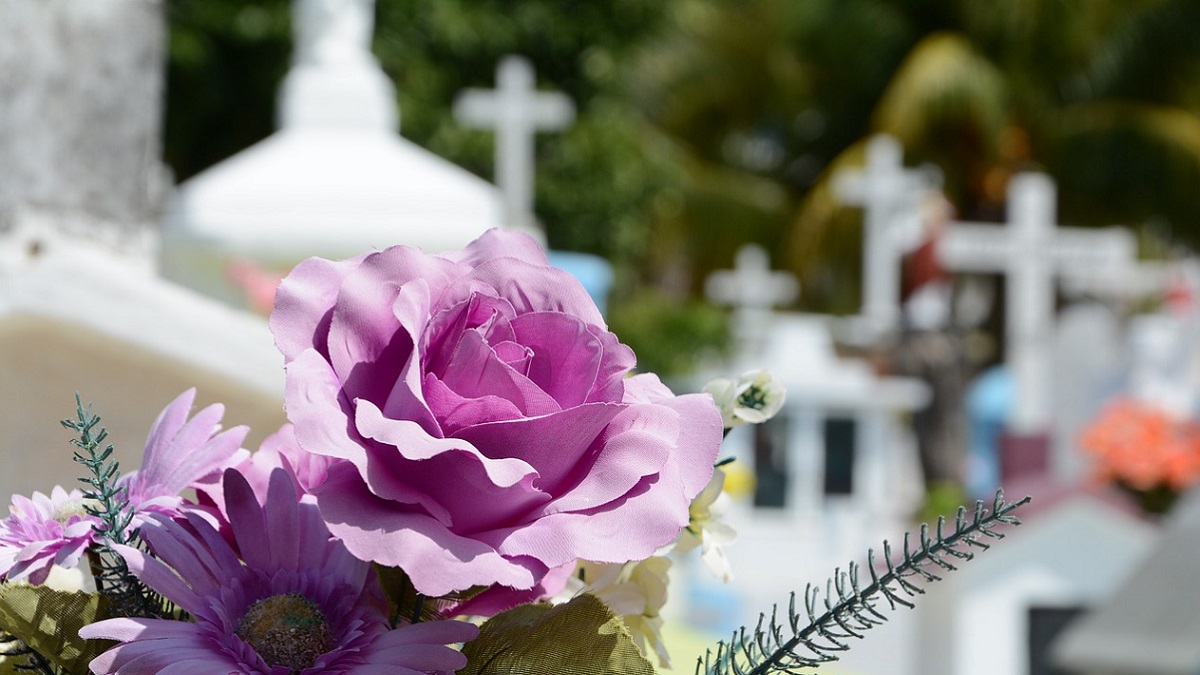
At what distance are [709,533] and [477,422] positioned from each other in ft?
0.98

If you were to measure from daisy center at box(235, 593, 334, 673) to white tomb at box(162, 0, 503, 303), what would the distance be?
2109mm

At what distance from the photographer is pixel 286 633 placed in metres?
0.70

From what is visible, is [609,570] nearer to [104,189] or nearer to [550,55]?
[104,189]

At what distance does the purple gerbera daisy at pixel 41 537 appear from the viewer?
724mm

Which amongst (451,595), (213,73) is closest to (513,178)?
(213,73)

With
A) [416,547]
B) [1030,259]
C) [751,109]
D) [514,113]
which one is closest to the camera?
[416,547]

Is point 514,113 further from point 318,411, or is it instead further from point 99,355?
point 318,411


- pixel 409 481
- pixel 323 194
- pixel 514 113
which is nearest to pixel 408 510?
pixel 409 481

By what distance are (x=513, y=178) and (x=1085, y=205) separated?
13347 millimetres

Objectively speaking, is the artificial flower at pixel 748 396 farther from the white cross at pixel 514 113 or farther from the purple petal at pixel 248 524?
the white cross at pixel 514 113

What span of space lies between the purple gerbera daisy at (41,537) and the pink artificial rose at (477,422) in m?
0.15

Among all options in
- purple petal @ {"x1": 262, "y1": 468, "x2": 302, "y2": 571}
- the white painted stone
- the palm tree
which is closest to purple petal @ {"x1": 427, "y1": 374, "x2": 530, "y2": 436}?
purple petal @ {"x1": 262, "y1": 468, "x2": 302, "y2": 571}

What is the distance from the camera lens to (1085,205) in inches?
778

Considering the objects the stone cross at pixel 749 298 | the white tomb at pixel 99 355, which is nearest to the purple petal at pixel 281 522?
the white tomb at pixel 99 355
